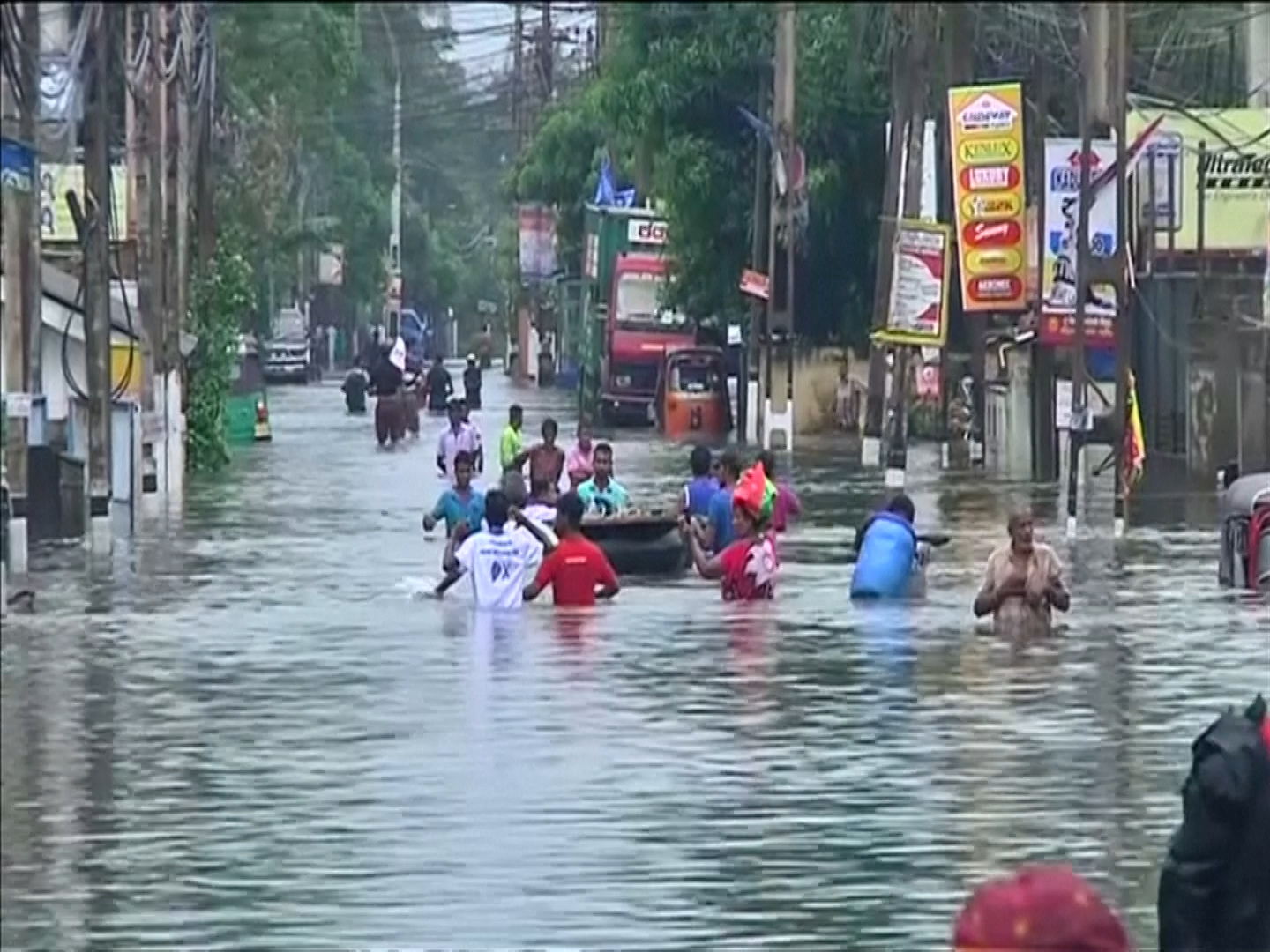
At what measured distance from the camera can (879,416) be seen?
47719 mm

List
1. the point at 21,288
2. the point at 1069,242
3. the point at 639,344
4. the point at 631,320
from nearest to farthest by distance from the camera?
the point at 21,288 < the point at 1069,242 < the point at 639,344 < the point at 631,320

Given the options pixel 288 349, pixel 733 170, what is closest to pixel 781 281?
pixel 733 170

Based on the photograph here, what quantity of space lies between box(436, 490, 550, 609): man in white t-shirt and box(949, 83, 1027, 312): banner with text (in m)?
16.5

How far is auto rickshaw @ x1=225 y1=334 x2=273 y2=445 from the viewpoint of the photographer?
185 feet

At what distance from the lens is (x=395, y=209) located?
46.8 m

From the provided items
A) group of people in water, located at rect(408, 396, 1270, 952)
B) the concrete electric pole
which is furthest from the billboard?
the concrete electric pole

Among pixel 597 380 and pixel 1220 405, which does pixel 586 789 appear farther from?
pixel 597 380

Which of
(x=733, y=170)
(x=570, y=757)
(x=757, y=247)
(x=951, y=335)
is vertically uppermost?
(x=733, y=170)

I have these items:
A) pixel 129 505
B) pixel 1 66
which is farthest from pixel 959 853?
pixel 129 505

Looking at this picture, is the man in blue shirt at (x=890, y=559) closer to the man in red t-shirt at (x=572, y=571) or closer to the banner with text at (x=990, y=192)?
the man in red t-shirt at (x=572, y=571)

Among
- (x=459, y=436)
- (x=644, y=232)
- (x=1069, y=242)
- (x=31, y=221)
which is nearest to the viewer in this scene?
(x=31, y=221)

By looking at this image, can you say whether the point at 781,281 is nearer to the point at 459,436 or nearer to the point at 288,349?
the point at 459,436

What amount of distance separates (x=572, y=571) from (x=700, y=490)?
18.3 ft

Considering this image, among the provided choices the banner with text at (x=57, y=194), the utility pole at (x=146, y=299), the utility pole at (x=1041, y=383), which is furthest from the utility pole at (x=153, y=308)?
the banner with text at (x=57, y=194)
